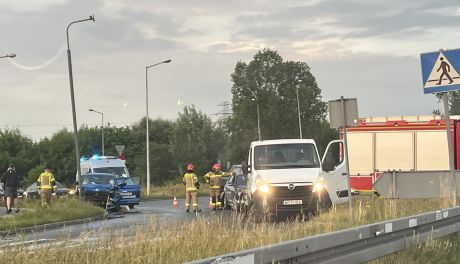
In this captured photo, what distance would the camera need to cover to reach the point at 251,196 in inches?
643

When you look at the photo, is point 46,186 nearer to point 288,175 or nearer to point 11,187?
point 11,187

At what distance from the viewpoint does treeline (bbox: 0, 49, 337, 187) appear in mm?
77438

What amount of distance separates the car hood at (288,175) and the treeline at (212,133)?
57.2 m

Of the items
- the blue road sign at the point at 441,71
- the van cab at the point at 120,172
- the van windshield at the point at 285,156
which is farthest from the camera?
the van cab at the point at 120,172

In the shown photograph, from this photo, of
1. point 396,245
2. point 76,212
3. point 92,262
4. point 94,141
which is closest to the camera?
point 92,262

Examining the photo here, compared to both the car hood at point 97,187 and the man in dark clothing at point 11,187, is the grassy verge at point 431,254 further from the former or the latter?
the man in dark clothing at point 11,187

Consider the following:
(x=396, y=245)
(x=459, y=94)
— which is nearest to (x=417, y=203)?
(x=396, y=245)

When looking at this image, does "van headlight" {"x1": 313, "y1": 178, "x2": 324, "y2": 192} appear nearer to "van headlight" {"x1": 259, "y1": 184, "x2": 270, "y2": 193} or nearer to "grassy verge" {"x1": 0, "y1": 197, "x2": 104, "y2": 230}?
"van headlight" {"x1": 259, "y1": 184, "x2": 270, "y2": 193}

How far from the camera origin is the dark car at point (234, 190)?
20939 millimetres

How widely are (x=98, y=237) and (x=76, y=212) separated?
14.7m

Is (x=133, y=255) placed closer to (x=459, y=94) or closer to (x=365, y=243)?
(x=365, y=243)

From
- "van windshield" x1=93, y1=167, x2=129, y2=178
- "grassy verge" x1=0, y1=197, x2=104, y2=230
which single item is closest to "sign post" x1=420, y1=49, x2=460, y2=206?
"grassy verge" x1=0, y1=197, x2=104, y2=230

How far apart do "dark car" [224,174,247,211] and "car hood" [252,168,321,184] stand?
3.80m

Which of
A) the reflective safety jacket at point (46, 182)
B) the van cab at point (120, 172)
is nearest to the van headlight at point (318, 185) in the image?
the van cab at point (120, 172)
